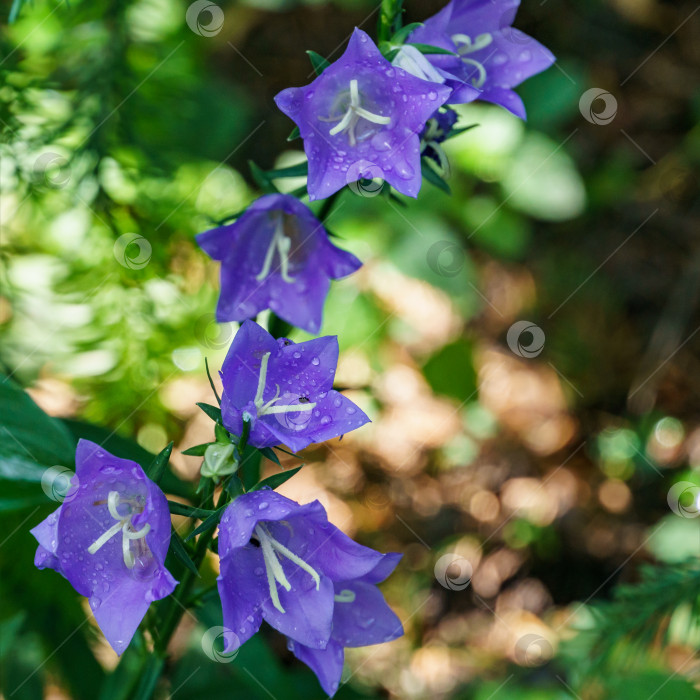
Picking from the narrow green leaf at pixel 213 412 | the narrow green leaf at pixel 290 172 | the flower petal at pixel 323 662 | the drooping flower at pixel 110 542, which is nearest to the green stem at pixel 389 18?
the narrow green leaf at pixel 290 172

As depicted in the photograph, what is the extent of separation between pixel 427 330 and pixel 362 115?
1.54 m

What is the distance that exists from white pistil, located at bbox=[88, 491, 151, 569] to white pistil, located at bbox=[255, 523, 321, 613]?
0.53 ft

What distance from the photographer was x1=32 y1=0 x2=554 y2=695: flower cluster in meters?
0.87

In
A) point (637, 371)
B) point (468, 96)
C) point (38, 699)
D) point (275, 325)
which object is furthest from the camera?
point (637, 371)

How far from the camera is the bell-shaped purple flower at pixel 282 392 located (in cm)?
92

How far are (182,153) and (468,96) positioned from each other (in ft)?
3.74

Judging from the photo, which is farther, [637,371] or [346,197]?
[637,371]

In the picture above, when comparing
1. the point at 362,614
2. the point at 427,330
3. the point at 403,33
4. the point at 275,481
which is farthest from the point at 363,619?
the point at 427,330

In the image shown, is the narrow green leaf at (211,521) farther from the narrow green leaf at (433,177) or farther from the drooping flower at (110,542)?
the narrow green leaf at (433,177)

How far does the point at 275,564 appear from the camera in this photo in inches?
36.4

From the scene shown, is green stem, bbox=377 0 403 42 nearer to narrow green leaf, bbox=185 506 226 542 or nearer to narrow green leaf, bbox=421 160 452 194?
narrow green leaf, bbox=421 160 452 194

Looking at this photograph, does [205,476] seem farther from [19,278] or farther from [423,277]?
[423,277]

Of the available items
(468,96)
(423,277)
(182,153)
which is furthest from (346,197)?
(468,96)

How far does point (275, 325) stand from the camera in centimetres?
135
